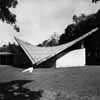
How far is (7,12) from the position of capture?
11398mm

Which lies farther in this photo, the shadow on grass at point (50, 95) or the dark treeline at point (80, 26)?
the dark treeline at point (80, 26)

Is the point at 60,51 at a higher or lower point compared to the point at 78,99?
higher

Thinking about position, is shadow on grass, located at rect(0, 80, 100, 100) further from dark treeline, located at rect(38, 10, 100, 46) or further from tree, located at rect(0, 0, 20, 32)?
dark treeline, located at rect(38, 10, 100, 46)

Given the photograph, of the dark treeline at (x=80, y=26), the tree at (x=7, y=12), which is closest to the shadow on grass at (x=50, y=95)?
the tree at (x=7, y=12)

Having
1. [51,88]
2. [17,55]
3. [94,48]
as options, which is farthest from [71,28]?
[51,88]

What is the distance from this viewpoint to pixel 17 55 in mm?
39406

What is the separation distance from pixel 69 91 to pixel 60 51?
12.6 metres

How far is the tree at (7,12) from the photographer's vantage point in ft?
34.9

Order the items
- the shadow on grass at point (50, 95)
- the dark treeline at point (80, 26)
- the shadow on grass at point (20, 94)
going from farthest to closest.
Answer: the dark treeline at point (80, 26), the shadow on grass at point (20, 94), the shadow on grass at point (50, 95)

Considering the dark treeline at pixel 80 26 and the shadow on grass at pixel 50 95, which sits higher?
the dark treeline at pixel 80 26

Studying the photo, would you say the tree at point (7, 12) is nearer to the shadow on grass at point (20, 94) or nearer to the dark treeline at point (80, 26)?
the shadow on grass at point (20, 94)

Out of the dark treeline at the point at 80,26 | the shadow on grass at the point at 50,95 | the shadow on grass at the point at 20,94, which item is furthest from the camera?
the dark treeline at the point at 80,26

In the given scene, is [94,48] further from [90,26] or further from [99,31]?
[90,26]

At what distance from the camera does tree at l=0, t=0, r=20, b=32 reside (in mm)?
10625
